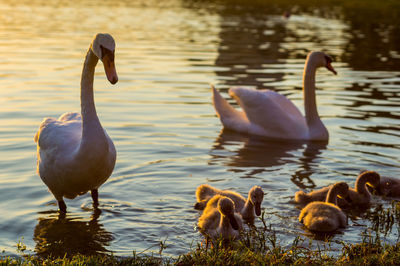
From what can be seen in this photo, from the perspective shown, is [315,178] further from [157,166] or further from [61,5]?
[61,5]

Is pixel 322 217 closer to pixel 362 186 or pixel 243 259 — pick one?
pixel 362 186

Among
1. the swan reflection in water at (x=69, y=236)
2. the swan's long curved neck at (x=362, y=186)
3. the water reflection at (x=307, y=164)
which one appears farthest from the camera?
the water reflection at (x=307, y=164)

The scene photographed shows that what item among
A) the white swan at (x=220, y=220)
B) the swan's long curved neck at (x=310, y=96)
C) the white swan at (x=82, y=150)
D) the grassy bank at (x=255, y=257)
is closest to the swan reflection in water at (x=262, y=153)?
the swan's long curved neck at (x=310, y=96)

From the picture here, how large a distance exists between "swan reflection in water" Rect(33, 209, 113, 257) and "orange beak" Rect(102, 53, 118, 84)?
1776 mm

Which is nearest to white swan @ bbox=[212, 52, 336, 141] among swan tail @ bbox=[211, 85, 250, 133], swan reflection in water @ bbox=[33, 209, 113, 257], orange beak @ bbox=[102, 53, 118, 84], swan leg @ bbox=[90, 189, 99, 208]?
swan tail @ bbox=[211, 85, 250, 133]

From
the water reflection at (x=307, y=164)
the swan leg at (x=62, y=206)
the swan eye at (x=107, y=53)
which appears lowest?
the water reflection at (x=307, y=164)

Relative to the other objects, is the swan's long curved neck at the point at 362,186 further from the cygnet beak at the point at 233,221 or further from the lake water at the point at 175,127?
the cygnet beak at the point at 233,221

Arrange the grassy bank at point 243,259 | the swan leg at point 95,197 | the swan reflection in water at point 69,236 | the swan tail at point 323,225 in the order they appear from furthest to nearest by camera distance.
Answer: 1. the swan leg at point 95,197
2. the swan tail at point 323,225
3. the swan reflection in water at point 69,236
4. the grassy bank at point 243,259

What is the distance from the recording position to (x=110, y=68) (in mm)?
6500

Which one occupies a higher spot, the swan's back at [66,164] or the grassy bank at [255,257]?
the swan's back at [66,164]

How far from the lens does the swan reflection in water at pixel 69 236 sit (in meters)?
6.86

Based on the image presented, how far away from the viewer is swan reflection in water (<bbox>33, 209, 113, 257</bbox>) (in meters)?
6.86

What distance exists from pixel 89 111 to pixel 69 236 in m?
1.42

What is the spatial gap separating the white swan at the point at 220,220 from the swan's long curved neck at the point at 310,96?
16.4ft
